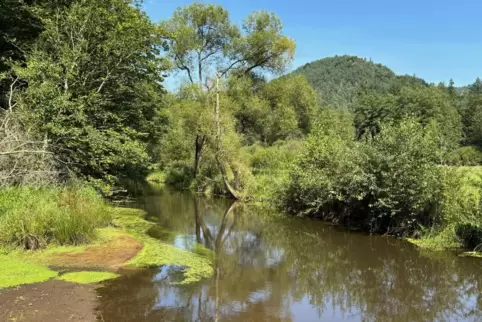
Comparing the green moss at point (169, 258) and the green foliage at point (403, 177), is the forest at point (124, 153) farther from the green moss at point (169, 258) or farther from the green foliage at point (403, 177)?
the green moss at point (169, 258)

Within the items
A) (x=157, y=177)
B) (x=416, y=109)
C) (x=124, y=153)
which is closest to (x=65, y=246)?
(x=124, y=153)

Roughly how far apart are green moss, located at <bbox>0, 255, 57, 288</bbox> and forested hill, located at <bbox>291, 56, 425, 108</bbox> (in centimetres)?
13571

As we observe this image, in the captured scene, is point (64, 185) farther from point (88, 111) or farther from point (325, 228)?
point (325, 228)

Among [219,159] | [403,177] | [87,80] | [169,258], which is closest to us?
[169,258]

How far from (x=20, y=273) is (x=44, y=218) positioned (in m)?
2.24

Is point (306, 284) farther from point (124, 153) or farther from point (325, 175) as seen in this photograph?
point (124, 153)

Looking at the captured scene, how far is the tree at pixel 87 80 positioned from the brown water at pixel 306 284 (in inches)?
196

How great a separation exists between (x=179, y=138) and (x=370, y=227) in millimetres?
24988

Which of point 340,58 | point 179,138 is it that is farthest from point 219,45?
point 340,58

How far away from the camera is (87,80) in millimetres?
18375

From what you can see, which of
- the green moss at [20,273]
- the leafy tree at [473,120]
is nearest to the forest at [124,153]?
the green moss at [20,273]

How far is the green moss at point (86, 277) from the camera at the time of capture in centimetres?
959

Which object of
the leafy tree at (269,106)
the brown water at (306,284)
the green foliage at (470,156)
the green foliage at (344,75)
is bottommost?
the brown water at (306,284)

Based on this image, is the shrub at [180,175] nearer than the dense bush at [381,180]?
No
